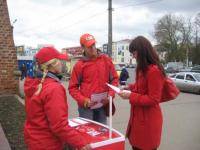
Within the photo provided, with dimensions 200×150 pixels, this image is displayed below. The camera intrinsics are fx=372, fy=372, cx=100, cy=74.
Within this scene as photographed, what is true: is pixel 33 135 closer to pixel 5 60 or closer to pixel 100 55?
pixel 100 55

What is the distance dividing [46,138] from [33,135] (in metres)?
0.12

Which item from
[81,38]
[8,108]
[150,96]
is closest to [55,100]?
[150,96]

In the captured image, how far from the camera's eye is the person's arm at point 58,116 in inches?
120

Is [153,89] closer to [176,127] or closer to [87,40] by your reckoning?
[87,40]

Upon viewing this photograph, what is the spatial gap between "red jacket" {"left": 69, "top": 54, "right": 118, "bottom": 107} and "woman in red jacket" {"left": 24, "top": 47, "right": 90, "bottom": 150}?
1.30 metres

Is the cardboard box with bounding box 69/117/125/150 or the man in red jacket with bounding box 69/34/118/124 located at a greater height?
the man in red jacket with bounding box 69/34/118/124

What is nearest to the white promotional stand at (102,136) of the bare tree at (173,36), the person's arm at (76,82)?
the person's arm at (76,82)

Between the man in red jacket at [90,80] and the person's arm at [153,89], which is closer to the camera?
the person's arm at [153,89]

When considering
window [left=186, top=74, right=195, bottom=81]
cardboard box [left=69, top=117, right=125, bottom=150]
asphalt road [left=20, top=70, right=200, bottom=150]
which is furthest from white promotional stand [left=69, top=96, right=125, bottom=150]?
window [left=186, top=74, right=195, bottom=81]

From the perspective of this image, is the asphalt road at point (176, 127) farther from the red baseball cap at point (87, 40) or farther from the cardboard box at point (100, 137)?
the cardboard box at point (100, 137)

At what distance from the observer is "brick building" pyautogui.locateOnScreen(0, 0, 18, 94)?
13.6 m

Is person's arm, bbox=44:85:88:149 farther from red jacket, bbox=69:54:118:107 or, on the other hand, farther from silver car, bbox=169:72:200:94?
silver car, bbox=169:72:200:94

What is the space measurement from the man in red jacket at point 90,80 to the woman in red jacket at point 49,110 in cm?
128

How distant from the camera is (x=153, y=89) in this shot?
374cm
